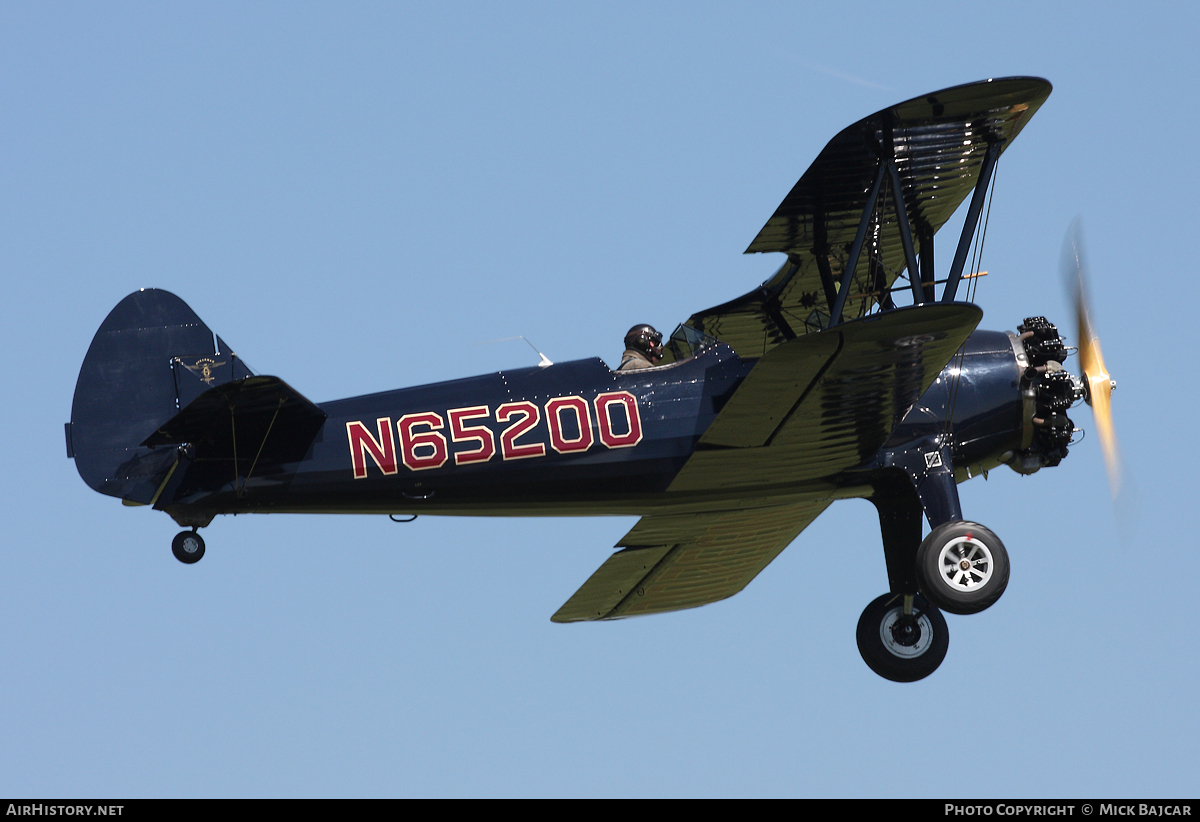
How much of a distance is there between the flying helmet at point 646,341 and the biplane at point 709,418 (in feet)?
0.42

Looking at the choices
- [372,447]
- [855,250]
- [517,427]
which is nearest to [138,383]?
[372,447]

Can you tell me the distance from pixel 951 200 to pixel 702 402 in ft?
8.67

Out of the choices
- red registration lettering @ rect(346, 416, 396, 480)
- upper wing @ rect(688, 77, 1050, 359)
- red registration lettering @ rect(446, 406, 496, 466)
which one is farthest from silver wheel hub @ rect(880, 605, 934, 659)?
red registration lettering @ rect(346, 416, 396, 480)

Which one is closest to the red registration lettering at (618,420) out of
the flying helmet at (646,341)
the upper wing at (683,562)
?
the flying helmet at (646,341)

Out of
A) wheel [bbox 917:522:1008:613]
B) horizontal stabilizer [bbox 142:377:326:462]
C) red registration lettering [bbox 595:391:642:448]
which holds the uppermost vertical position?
horizontal stabilizer [bbox 142:377:326:462]

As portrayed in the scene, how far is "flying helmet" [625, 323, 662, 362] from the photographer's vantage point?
1064 centimetres

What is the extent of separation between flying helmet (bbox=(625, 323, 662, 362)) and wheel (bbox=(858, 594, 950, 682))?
2706 mm

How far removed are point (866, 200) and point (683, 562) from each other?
3543 mm

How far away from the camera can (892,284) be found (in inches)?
492

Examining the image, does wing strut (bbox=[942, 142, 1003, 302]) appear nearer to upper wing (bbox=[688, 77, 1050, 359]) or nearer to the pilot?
upper wing (bbox=[688, 77, 1050, 359])

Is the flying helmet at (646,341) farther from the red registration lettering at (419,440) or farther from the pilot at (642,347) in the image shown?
the red registration lettering at (419,440)

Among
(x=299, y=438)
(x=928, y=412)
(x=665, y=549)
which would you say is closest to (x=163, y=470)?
(x=299, y=438)

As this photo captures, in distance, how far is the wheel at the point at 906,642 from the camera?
447 inches

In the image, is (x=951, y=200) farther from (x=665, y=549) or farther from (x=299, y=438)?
(x=299, y=438)
